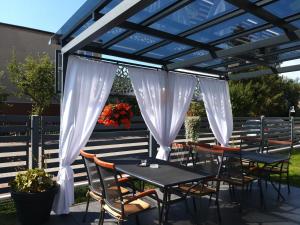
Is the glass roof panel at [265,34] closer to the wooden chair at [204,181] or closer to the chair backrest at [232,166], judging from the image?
the chair backrest at [232,166]

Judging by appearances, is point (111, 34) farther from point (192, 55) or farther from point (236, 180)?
point (236, 180)

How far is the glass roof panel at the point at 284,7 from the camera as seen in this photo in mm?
3486

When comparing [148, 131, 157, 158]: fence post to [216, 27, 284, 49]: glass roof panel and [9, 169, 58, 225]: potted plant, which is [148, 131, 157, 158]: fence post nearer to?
[216, 27, 284, 49]: glass roof panel

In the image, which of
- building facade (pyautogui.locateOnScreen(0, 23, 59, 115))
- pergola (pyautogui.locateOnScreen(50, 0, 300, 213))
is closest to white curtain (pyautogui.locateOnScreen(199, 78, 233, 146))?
pergola (pyautogui.locateOnScreen(50, 0, 300, 213))

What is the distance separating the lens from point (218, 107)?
6.85m

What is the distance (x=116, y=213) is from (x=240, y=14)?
9.26 feet

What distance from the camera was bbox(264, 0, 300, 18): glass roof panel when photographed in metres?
3.49

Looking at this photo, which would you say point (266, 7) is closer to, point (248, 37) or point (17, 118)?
point (248, 37)

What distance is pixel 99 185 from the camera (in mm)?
3586

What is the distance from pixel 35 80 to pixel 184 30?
510 inches

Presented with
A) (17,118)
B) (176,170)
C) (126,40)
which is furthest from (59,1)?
(176,170)

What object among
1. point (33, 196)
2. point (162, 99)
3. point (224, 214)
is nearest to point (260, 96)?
point (162, 99)

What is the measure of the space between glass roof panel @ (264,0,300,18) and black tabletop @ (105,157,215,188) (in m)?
2.19

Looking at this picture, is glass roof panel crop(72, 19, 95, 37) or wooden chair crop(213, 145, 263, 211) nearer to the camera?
glass roof panel crop(72, 19, 95, 37)
